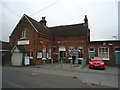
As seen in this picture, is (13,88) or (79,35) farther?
(79,35)

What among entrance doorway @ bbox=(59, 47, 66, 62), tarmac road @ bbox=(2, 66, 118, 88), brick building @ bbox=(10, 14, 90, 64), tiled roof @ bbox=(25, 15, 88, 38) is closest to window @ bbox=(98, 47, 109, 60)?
brick building @ bbox=(10, 14, 90, 64)

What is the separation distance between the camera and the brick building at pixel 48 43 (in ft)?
60.5

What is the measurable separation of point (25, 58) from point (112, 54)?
15.0 meters

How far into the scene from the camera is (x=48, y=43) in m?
21.7

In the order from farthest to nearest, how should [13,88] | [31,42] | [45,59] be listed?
[45,59], [31,42], [13,88]

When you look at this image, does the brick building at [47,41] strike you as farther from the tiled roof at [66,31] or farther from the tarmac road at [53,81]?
the tarmac road at [53,81]

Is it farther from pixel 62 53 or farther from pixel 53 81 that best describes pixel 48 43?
pixel 53 81

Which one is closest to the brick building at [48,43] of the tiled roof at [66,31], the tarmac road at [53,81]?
the tiled roof at [66,31]

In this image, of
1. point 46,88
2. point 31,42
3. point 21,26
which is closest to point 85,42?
point 31,42

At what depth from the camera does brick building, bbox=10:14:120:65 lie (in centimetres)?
1844

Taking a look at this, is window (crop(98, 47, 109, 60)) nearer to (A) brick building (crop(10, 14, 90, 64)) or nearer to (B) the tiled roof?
(A) brick building (crop(10, 14, 90, 64))

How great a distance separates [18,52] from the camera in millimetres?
17500

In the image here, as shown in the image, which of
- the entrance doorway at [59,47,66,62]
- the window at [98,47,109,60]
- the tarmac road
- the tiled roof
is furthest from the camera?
the entrance doorway at [59,47,66,62]

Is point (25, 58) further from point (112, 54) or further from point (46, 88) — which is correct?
point (112, 54)
